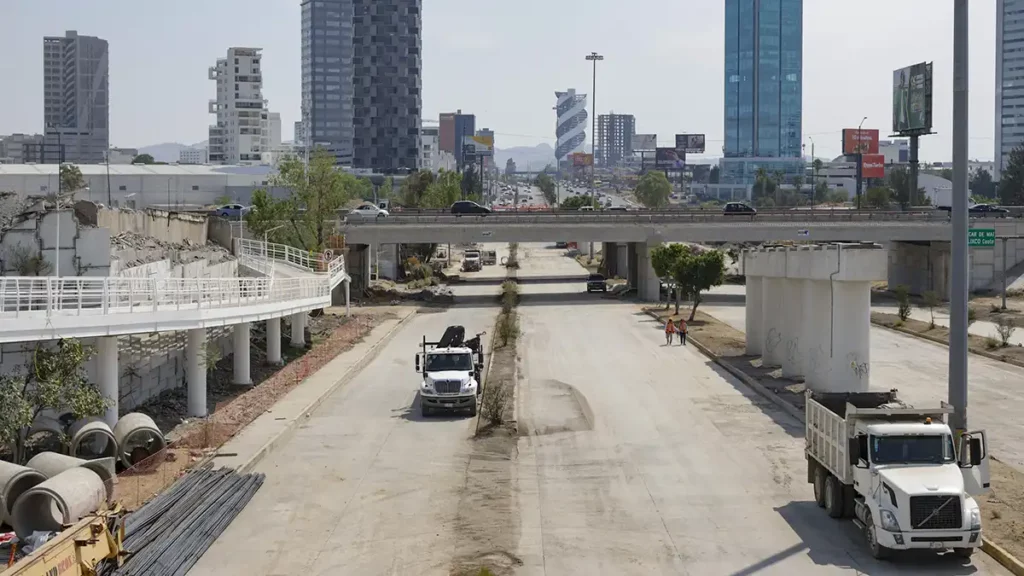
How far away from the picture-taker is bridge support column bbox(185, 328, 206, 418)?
31.2 meters

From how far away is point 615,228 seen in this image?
258 feet

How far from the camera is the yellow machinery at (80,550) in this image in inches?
534

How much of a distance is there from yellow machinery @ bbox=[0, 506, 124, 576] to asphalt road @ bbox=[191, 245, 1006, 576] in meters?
1.69

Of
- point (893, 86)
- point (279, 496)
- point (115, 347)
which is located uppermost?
point (893, 86)

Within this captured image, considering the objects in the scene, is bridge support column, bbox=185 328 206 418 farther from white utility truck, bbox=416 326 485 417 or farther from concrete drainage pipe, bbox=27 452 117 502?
concrete drainage pipe, bbox=27 452 117 502

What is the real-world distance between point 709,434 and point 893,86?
3350 inches

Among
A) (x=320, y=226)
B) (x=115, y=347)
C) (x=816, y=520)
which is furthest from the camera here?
(x=320, y=226)

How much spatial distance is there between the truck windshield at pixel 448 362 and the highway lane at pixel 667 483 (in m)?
2.11

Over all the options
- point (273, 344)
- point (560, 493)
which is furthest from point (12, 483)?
point (273, 344)

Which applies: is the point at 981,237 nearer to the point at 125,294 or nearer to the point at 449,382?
the point at 449,382

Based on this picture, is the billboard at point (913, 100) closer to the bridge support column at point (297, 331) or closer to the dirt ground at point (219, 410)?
the dirt ground at point (219, 410)

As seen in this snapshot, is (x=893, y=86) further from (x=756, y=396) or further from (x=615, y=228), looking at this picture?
(x=756, y=396)

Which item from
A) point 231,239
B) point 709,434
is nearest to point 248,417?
point 709,434

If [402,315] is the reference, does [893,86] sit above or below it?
above
